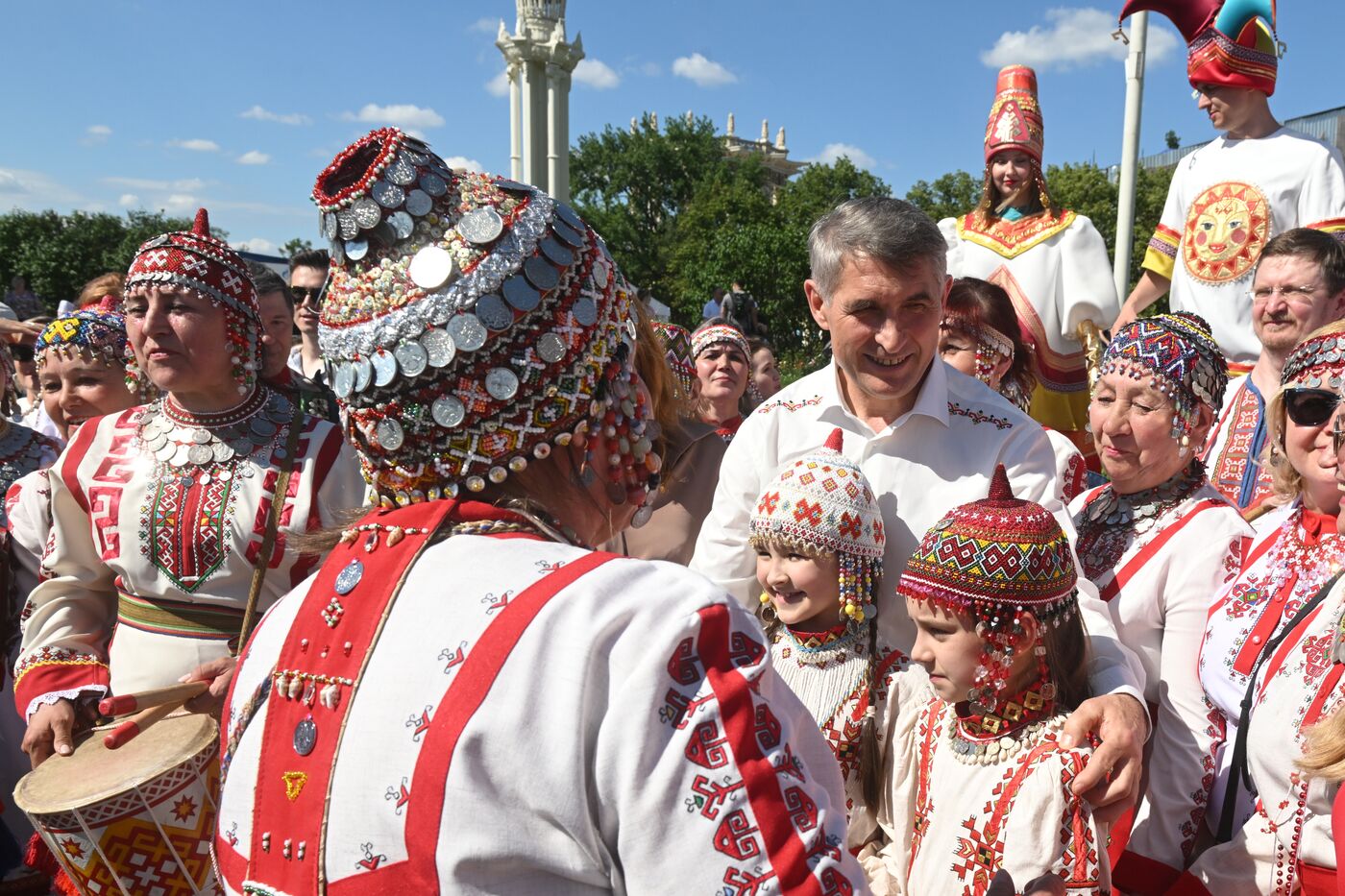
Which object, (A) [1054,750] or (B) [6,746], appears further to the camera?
(B) [6,746]

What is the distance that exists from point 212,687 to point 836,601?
70.6 inches

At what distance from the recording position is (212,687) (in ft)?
9.12

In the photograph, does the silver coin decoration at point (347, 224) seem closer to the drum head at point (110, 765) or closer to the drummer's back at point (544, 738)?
the drummer's back at point (544, 738)

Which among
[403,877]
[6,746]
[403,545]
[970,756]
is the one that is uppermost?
[403,545]

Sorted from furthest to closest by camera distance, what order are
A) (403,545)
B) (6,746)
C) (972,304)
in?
(6,746) → (972,304) → (403,545)

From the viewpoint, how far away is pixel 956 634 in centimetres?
247

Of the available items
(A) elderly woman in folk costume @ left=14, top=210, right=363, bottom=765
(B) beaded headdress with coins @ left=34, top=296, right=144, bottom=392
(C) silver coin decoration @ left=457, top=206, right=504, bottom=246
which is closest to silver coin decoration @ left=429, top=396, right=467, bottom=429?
(C) silver coin decoration @ left=457, top=206, right=504, bottom=246

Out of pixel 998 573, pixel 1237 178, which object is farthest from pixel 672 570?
pixel 1237 178

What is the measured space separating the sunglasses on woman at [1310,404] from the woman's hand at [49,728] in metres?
3.61

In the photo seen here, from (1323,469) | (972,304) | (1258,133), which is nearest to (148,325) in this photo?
(972,304)

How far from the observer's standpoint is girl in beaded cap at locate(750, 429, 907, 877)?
282cm

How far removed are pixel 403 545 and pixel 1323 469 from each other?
2.48 m

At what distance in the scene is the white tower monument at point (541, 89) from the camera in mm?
42344

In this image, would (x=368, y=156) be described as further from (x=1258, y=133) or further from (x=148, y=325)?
(x=1258, y=133)
